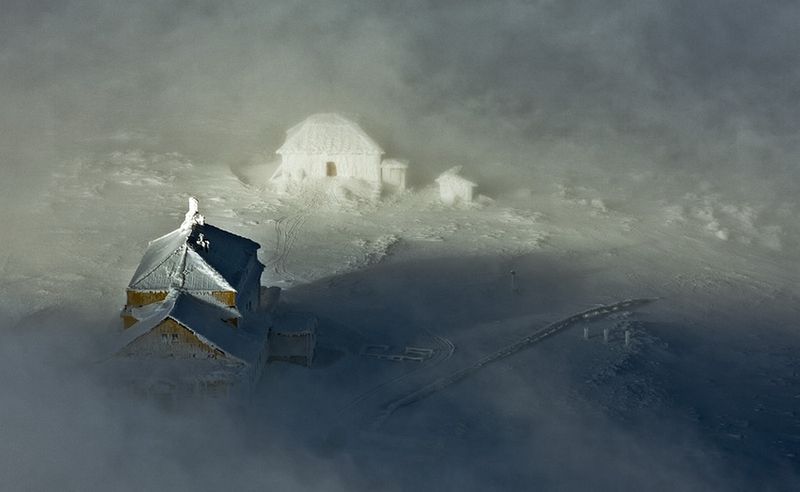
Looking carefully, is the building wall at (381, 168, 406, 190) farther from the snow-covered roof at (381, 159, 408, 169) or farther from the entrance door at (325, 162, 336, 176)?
the entrance door at (325, 162, 336, 176)

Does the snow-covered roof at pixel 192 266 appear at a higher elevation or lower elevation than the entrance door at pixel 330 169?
lower

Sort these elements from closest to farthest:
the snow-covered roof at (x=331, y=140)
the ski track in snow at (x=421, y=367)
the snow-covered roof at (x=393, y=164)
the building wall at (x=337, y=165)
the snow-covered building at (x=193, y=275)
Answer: the ski track in snow at (x=421, y=367) < the snow-covered building at (x=193, y=275) < the snow-covered roof at (x=331, y=140) < the building wall at (x=337, y=165) < the snow-covered roof at (x=393, y=164)

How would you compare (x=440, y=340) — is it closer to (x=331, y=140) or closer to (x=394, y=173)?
(x=394, y=173)

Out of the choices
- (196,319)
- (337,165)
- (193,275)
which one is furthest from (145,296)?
(337,165)

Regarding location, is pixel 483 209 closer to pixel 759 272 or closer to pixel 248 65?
pixel 759 272

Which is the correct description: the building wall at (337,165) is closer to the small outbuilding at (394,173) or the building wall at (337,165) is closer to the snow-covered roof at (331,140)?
the snow-covered roof at (331,140)

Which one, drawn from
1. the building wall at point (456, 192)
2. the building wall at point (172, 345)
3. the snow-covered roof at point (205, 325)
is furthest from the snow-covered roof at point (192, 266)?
the building wall at point (456, 192)
